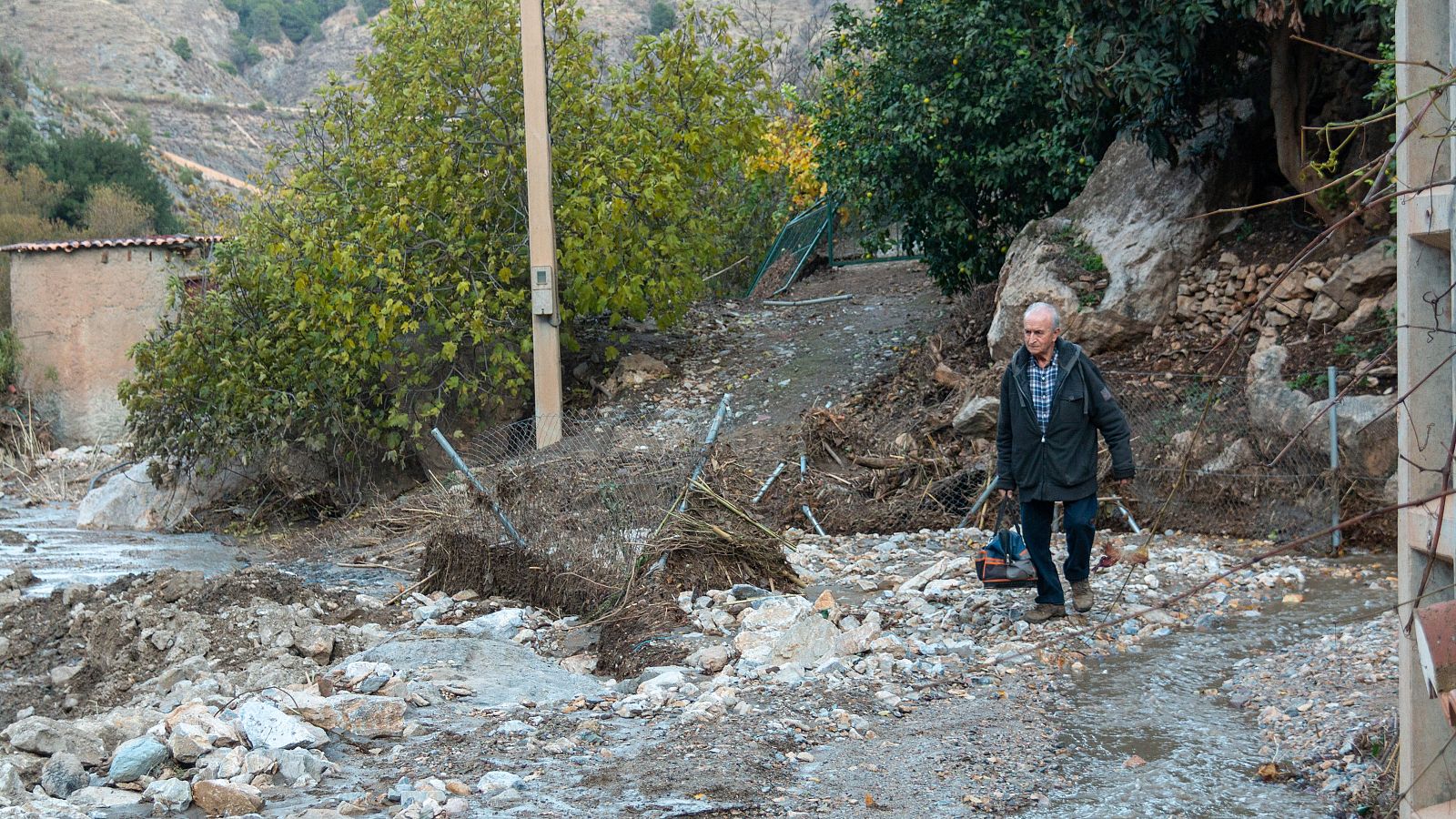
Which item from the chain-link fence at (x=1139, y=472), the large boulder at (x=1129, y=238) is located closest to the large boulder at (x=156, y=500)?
the chain-link fence at (x=1139, y=472)

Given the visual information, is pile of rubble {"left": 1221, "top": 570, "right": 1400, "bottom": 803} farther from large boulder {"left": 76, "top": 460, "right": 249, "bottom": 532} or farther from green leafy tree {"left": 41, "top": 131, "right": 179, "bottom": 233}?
green leafy tree {"left": 41, "top": 131, "right": 179, "bottom": 233}

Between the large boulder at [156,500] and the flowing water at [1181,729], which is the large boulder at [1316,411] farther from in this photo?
the large boulder at [156,500]

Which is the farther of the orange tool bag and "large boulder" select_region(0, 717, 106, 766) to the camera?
the orange tool bag

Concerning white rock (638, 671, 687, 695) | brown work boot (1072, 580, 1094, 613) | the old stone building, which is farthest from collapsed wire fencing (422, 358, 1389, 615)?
the old stone building

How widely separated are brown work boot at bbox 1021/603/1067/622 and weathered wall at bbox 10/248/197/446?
20.4 m

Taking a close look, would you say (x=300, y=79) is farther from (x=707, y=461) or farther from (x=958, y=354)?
(x=707, y=461)

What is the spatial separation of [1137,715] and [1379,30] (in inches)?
291

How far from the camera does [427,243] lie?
14773 mm

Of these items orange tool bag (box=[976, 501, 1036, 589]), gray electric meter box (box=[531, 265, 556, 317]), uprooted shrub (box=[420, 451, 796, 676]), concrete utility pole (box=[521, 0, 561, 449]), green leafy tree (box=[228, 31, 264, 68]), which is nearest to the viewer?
orange tool bag (box=[976, 501, 1036, 589])

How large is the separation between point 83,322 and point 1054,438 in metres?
22.1

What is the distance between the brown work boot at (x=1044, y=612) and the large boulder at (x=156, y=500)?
39.6ft

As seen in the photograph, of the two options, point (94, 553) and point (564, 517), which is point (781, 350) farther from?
point (564, 517)

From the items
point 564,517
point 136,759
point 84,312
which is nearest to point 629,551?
point 564,517

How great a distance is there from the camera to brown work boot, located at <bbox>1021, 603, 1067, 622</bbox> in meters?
6.70
